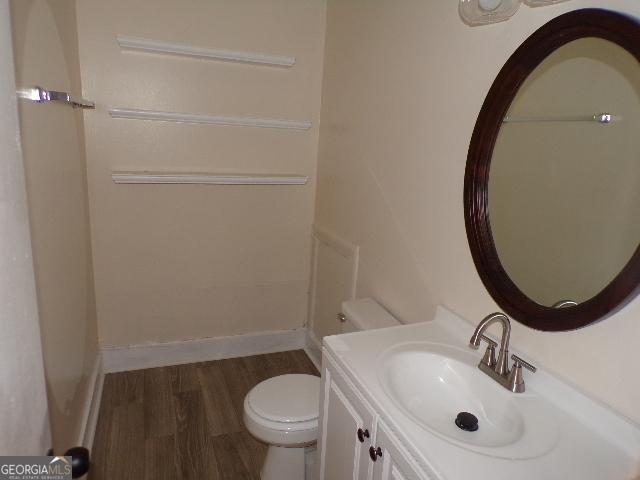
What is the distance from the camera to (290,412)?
1.73 m

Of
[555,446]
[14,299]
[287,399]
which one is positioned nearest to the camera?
[14,299]

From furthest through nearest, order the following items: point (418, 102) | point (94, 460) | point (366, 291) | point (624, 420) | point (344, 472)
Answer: point (366, 291)
point (94, 460)
point (418, 102)
point (344, 472)
point (624, 420)

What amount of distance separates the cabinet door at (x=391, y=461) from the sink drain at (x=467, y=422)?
0.77 ft

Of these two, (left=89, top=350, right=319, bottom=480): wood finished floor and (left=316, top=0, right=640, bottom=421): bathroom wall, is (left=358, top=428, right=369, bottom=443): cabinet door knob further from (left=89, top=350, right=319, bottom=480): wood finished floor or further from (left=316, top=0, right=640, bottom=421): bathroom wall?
(left=89, top=350, right=319, bottom=480): wood finished floor

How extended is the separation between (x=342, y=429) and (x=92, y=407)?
1596 millimetres

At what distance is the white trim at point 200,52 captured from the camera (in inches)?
87.8

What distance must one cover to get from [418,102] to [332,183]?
0.96 metres

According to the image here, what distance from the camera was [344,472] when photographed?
133 cm

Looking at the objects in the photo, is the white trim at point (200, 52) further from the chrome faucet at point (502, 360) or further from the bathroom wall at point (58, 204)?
the chrome faucet at point (502, 360)

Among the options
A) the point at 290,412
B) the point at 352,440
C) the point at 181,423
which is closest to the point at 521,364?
the point at 352,440

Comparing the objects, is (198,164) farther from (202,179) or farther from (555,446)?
(555,446)

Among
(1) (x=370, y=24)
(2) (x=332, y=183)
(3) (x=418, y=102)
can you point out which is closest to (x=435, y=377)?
(3) (x=418, y=102)

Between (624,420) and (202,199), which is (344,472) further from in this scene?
(202,199)

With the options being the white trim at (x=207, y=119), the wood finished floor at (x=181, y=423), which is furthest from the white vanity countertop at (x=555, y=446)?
the white trim at (x=207, y=119)
